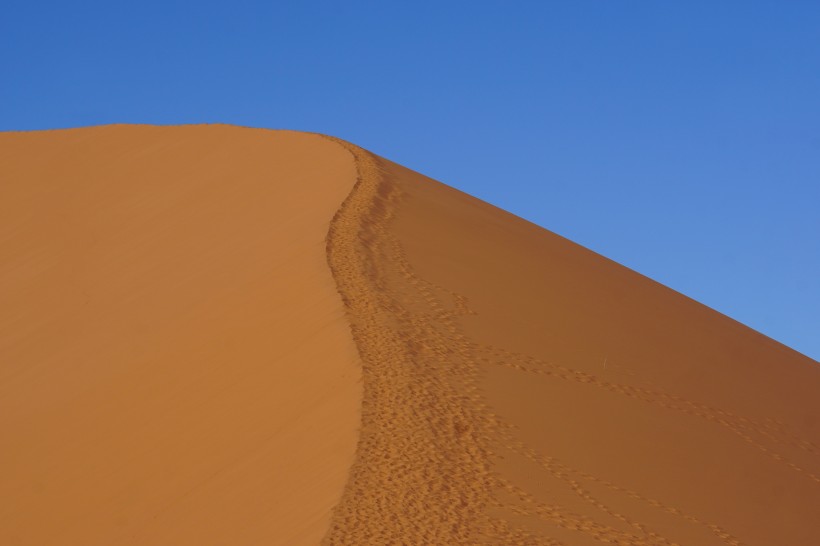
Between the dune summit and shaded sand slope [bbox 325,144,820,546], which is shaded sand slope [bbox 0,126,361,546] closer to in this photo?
the dune summit

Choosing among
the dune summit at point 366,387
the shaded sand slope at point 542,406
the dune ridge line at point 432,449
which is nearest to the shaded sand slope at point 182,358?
the dune summit at point 366,387

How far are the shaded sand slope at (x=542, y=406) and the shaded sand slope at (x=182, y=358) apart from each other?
0.42 m

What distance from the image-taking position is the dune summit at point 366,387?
7.50 m

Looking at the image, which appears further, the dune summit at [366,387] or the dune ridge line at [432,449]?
the dune summit at [366,387]

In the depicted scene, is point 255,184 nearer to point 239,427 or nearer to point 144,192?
point 144,192

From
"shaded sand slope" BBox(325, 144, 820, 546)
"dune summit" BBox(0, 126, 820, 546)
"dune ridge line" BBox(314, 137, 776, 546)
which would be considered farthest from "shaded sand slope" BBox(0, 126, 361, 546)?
"shaded sand slope" BBox(325, 144, 820, 546)

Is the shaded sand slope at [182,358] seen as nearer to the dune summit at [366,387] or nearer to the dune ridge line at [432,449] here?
the dune summit at [366,387]

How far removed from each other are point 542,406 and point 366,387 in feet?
5.84

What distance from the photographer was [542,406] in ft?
30.7

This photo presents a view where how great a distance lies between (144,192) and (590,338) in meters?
9.21

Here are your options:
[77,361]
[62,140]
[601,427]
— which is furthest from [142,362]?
[62,140]

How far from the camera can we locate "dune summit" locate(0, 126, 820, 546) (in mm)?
7500

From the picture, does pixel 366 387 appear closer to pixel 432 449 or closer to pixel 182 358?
pixel 432 449

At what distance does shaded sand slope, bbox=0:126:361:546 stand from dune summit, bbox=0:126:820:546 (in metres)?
0.03
